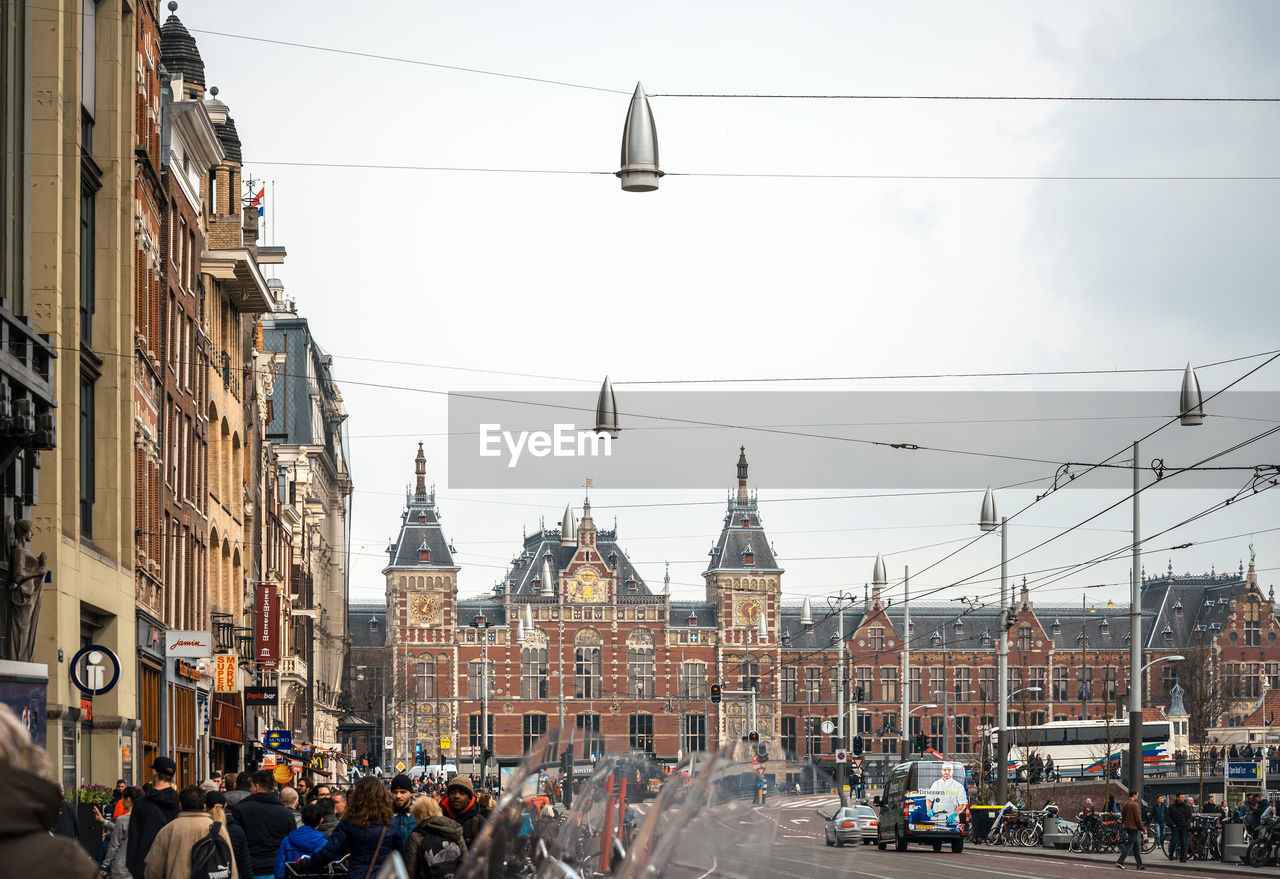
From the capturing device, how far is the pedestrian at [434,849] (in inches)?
374

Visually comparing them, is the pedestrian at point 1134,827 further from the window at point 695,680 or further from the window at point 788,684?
the window at point 788,684

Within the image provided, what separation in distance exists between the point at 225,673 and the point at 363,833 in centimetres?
2851

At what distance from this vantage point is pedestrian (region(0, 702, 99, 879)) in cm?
274

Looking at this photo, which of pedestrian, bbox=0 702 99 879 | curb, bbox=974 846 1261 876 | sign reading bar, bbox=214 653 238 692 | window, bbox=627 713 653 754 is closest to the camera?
pedestrian, bbox=0 702 99 879

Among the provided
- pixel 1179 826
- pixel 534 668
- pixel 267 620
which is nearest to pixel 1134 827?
pixel 1179 826

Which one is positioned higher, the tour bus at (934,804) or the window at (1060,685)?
the tour bus at (934,804)

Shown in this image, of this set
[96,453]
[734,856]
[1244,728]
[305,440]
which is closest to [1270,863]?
[96,453]

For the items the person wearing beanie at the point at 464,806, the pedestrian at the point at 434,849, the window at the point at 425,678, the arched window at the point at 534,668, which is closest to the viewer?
the pedestrian at the point at 434,849

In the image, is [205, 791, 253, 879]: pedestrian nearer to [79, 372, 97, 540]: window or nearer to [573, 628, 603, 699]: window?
[79, 372, 97, 540]: window

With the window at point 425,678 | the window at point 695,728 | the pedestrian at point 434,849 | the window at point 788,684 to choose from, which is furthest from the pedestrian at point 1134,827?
the window at point 788,684

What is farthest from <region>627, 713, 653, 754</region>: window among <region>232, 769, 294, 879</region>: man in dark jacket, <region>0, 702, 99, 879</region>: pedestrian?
<region>0, 702, 99, 879</region>: pedestrian

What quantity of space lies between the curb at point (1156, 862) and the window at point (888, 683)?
97.3 m

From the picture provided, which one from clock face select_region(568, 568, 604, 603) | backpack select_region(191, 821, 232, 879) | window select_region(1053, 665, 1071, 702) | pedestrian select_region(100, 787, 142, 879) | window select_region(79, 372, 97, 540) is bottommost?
window select_region(1053, 665, 1071, 702)

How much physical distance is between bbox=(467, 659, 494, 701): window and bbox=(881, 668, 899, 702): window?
3113 centimetres
